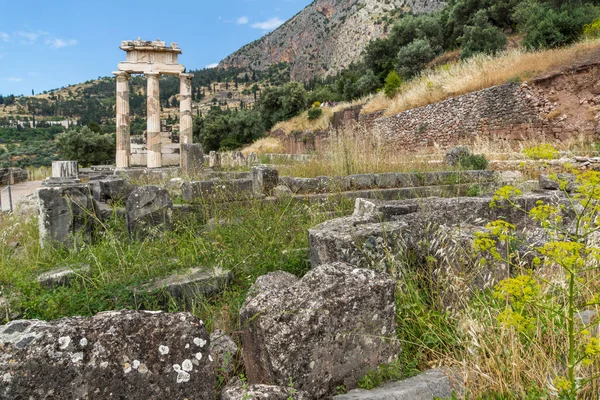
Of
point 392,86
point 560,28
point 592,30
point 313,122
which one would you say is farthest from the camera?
point 313,122

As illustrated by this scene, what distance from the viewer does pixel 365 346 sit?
2277 millimetres

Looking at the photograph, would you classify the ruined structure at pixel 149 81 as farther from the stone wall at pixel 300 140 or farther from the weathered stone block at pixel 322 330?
the weathered stone block at pixel 322 330

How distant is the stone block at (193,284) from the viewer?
11.6ft

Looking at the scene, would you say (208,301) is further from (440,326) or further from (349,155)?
(349,155)

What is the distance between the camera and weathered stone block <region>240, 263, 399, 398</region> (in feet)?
7.02

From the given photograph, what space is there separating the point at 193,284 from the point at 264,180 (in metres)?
3.88

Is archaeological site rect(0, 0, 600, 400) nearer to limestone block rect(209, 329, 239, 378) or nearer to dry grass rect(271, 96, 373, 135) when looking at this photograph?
limestone block rect(209, 329, 239, 378)

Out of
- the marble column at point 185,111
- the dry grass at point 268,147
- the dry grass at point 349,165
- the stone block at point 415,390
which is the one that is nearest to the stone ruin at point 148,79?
the marble column at point 185,111

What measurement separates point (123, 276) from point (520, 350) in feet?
10.8

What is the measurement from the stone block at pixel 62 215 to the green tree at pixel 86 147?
31.7 meters

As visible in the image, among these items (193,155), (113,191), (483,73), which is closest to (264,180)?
(113,191)

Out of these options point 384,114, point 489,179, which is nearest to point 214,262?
point 489,179

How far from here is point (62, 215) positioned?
5113 millimetres

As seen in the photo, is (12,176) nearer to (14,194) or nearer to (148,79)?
(14,194)
